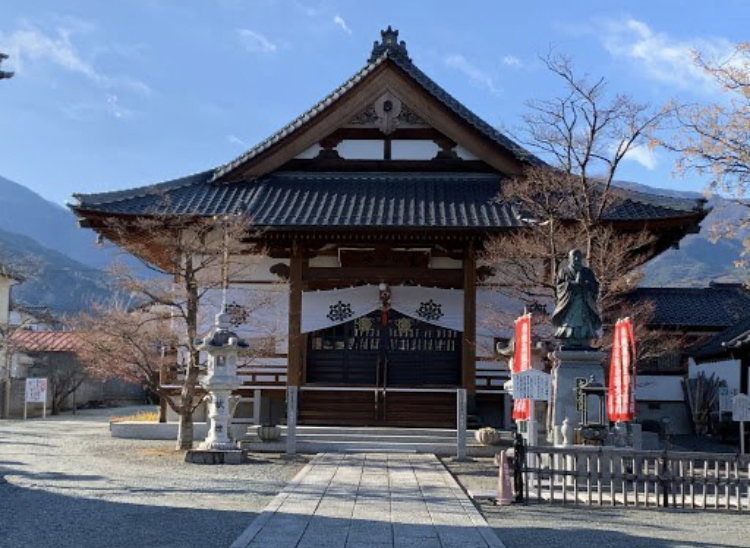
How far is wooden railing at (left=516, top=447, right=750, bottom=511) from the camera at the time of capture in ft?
35.0

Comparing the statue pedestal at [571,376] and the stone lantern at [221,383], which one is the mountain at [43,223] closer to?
the stone lantern at [221,383]

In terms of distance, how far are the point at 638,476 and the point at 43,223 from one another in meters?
180

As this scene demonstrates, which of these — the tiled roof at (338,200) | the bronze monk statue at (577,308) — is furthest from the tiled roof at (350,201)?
the bronze monk statue at (577,308)

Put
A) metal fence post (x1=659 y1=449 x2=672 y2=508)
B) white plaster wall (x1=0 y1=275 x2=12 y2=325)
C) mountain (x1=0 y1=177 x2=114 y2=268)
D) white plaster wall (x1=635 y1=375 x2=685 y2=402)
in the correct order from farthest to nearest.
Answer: mountain (x1=0 y1=177 x2=114 y2=268)
white plaster wall (x1=0 y1=275 x2=12 y2=325)
white plaster wall (x1=635 y1=375 x2=685 y2=402)
metal fence post (x1=659 y1=449 x2=672 y2=508)

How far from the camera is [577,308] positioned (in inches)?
482

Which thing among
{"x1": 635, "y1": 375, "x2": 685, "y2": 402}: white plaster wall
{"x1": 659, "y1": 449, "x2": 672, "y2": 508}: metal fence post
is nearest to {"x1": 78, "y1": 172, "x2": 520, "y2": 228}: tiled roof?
{"x1": 659, "y1": 449, "x2": 672, "y2": 508}: metal fence post

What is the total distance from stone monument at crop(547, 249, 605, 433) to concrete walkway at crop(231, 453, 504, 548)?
1.93 meters

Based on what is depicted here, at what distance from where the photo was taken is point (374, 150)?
837 inches

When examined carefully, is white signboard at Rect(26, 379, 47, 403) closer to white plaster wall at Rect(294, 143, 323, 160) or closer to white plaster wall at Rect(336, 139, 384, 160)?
white plaster wall at Rect(294, 143, 323, 160)

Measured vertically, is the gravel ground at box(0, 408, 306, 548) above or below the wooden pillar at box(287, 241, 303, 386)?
below

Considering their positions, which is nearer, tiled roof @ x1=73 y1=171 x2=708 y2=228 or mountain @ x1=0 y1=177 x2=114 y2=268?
tiled roof @ x1=73 y1=171 x2=708 y2=228

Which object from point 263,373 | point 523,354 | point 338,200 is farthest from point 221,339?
point 338,200

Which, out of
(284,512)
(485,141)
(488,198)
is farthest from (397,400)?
(284,512)

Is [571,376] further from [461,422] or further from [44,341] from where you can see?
[44,341]
